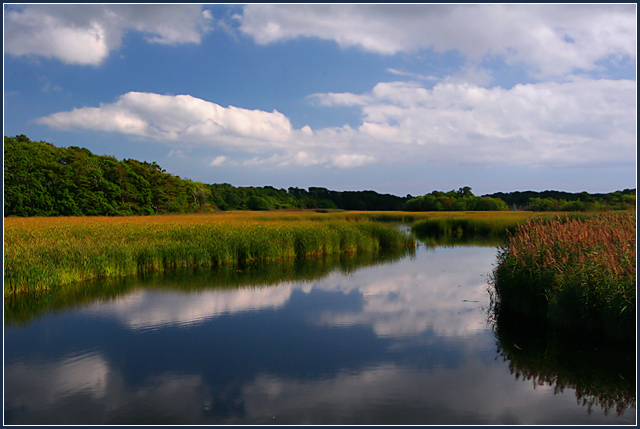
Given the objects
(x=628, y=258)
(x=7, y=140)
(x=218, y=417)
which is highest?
(x=7, y=140)

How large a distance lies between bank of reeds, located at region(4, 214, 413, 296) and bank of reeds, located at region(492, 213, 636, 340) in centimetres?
876

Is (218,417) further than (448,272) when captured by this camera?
No

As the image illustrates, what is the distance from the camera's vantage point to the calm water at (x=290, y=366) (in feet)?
14.5

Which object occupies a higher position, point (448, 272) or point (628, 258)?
point (628, 258)

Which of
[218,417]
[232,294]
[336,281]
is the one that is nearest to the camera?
[218,417]

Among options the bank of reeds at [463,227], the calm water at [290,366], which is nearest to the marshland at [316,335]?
the calm water at [290,366]

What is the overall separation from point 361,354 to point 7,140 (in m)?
40.0

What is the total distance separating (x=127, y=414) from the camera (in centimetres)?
436

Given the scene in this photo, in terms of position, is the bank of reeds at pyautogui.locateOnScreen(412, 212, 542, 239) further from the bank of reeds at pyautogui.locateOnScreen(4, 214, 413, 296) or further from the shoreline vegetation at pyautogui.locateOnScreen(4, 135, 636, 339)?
the bank of reeds at pyautogui.locateOnScreen(4, 214, 413, 296)

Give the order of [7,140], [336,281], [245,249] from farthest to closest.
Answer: [7,140] < [245,249] < [336,281]

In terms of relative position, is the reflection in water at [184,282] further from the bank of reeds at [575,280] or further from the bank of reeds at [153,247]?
the bank of reeds at [575,280]

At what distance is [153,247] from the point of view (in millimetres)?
13008

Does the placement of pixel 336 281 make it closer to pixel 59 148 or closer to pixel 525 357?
pixel 525 357

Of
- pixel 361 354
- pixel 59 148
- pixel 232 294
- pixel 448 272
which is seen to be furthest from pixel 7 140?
pixel 361 354
